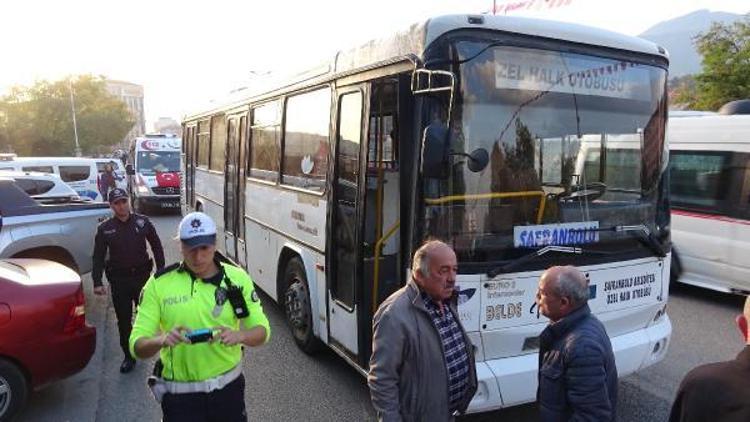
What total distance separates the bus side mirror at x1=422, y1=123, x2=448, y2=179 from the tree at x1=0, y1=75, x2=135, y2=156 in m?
62.3

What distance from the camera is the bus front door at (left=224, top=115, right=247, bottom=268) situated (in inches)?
299

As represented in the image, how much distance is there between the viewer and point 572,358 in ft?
7.89

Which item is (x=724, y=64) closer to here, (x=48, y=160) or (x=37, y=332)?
(x=37, y=332)

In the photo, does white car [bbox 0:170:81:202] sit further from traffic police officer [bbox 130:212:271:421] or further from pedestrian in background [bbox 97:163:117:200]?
traffic police officer [bbox 130:212:271:421]

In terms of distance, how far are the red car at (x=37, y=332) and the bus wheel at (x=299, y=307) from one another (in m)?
1.83

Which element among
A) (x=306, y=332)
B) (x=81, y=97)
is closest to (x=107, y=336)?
(x=306, y=332)

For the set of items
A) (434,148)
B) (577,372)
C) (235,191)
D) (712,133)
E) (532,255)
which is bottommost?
(577,372)

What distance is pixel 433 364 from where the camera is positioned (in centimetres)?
259

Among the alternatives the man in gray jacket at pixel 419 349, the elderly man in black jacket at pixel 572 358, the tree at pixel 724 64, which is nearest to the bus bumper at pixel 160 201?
the tree at pixel 724 64

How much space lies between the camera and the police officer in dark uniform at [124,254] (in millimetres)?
5273

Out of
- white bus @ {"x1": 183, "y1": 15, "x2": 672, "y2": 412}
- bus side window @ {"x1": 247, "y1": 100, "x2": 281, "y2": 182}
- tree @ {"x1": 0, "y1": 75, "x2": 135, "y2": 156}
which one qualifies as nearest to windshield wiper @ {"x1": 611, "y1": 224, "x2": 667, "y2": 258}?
white bus @ {"x1": 183, "y1": 15, "x2": 672, "y2": 412}

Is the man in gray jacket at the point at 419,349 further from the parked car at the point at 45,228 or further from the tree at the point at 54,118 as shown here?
the tree at the point at 54,118

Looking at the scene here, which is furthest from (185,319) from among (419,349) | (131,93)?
(131,93)

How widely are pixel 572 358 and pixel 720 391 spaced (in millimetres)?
674
